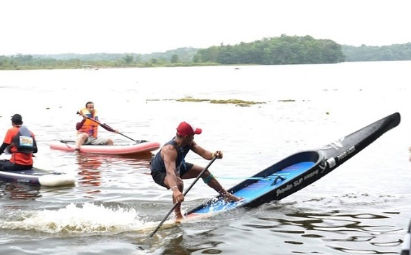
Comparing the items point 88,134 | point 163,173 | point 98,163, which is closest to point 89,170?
point 98,163

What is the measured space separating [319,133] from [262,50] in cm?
15453

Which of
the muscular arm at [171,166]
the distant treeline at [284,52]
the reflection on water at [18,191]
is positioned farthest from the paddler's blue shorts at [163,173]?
the distant treeline at [284,52]

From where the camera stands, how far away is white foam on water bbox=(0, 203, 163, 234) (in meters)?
10.3

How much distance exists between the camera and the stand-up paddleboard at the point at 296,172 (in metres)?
11.3

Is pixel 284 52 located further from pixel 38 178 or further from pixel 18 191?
pixel 18 191

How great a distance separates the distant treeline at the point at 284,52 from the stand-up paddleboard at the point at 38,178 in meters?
164

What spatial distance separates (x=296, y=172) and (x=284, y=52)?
550ft

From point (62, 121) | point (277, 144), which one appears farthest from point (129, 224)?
point (62, 121)

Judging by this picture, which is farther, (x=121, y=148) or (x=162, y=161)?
(x=121, y=148)

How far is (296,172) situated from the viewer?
12383mm

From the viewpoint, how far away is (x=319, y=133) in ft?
80.2

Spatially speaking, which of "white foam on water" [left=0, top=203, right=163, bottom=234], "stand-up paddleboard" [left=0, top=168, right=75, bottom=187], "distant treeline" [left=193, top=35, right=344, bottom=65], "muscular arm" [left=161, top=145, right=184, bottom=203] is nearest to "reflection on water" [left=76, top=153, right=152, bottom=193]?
"stand-up paddleboard" [left=0, top=168, right=75, bottom=187]

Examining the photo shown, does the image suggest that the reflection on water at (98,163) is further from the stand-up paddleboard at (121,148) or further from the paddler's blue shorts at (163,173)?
the paddler's blue shorts at (163,173)

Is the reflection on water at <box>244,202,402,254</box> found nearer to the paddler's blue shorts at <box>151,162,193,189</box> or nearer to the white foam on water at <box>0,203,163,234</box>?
the paddler's blue shorts at <box>151,162,193,189</box>
